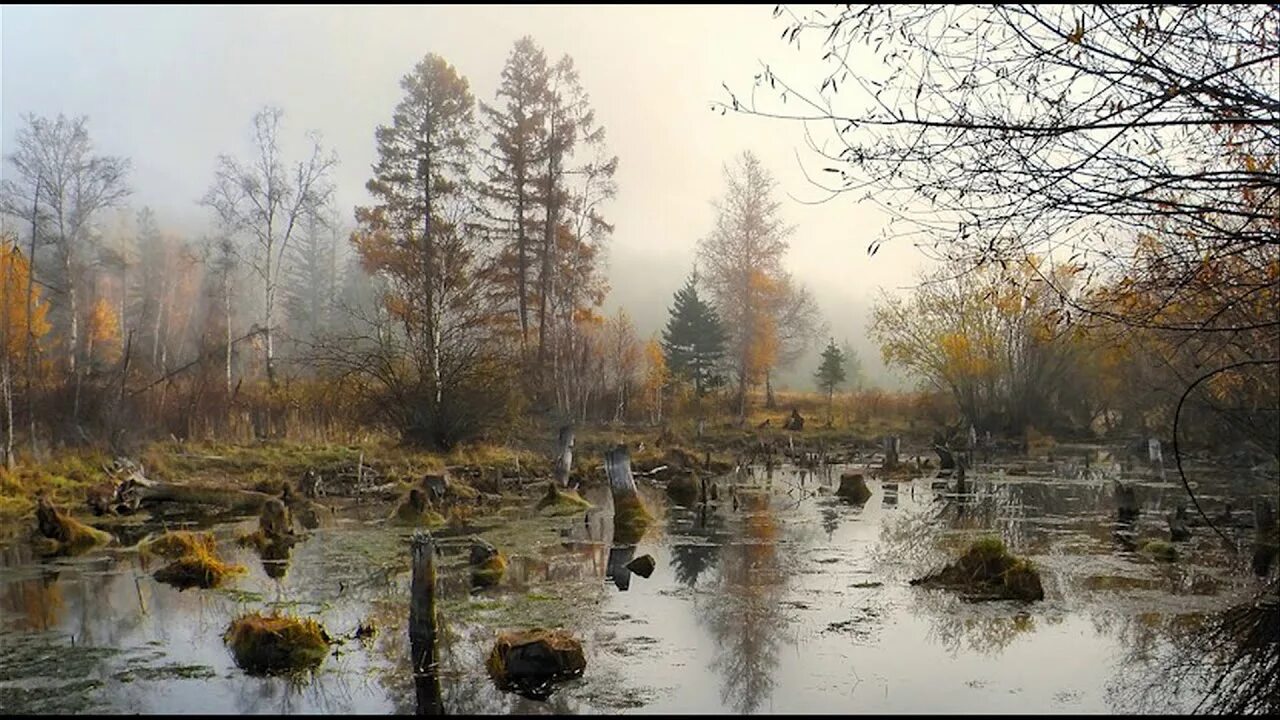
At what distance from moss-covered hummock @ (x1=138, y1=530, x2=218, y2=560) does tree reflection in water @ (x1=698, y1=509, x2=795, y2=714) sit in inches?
258

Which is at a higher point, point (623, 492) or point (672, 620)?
point (623, 492)

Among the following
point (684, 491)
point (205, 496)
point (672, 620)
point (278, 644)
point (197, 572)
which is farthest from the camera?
point (684, 491)

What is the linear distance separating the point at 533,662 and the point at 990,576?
18.7ft

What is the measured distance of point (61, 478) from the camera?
18.1 m

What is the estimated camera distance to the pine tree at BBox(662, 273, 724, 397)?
157 ft

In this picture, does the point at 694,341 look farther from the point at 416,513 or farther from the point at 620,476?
the point at 416,513

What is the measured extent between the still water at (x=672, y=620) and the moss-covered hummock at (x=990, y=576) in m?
0.31

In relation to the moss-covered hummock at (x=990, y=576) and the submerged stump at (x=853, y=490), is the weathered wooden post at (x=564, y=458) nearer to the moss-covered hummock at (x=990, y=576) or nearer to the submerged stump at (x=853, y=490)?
the submerged stump at (x=853, y=490)

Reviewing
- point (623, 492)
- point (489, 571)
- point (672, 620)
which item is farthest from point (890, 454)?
point (672, 620)

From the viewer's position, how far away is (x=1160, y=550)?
41.9ft

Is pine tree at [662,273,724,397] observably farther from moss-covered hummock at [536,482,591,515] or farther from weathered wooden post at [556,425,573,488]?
moss-covered hummock at [536,482,591,515]

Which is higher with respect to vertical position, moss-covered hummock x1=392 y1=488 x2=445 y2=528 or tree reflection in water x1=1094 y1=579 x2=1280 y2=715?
moss-covered hummock x1=392 y1=488 x2=445 y2=528

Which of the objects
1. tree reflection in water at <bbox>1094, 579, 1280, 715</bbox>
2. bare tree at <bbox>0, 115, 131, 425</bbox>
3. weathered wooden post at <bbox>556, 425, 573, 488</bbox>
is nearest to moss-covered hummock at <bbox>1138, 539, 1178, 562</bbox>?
tree reflection in water at <bbox>1094, 579, 1280, 715</bbox>

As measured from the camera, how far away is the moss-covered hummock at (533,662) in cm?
739
